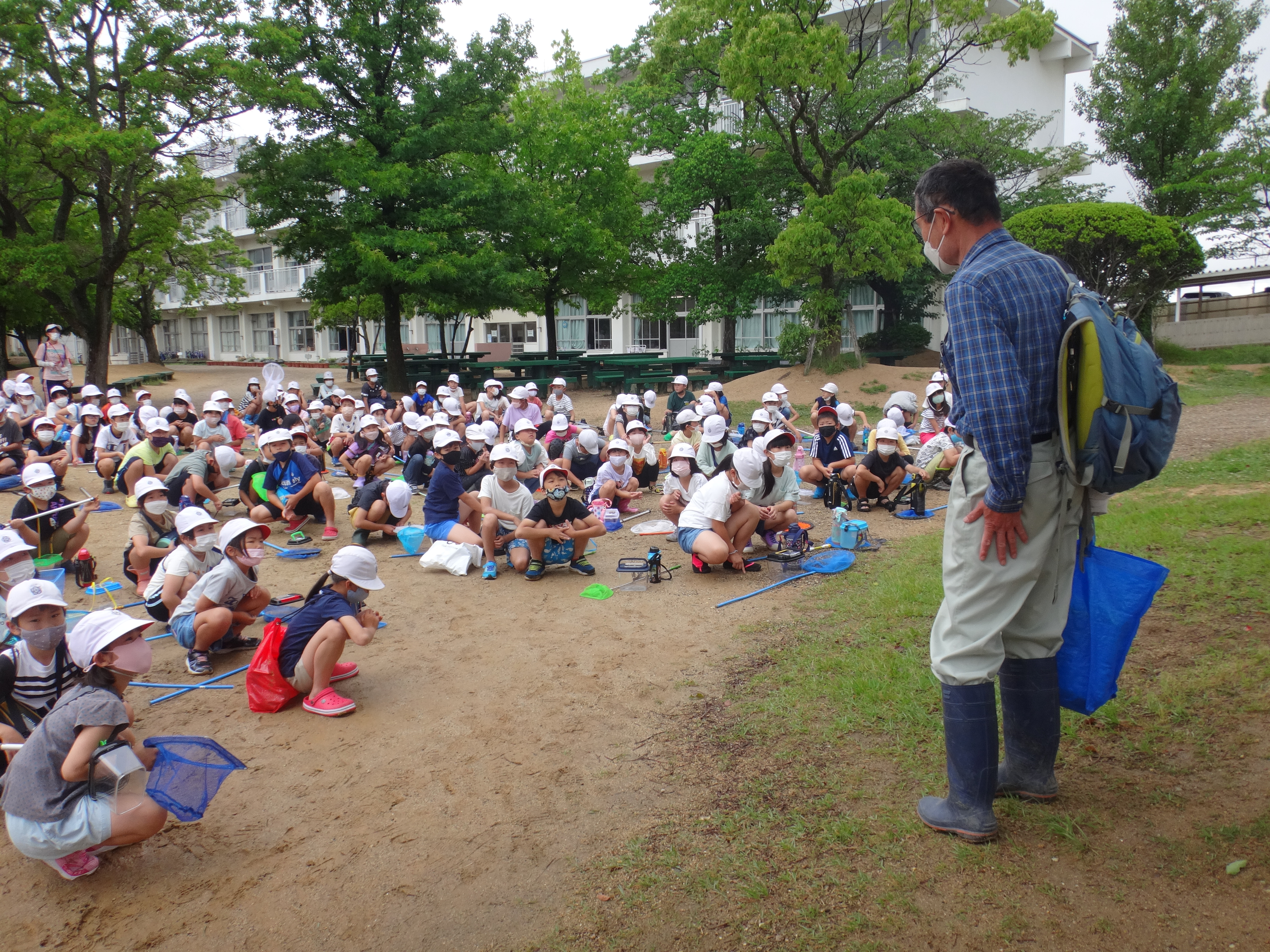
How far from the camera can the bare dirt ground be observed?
3184 mm

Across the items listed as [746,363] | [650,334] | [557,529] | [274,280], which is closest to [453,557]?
[557,529]

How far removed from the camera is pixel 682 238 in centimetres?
2698

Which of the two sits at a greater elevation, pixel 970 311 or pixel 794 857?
pixel 970 311

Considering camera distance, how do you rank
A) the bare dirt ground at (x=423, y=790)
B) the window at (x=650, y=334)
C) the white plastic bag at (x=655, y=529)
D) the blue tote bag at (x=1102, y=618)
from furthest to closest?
the window at (x=650, y=334), the white plastic bag at (x=655, y=529), the bare dirt ground at (x=423, y=790), the blue tote bag at (x=1102, y=618)

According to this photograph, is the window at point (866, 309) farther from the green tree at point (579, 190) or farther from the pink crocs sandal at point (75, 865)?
the pink crocs sandal at point (75, 865)

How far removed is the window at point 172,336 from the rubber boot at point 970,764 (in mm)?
55007

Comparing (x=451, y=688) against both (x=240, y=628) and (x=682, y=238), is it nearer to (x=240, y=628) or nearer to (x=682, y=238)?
(x=240, y=628)

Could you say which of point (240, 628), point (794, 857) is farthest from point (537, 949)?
point (240, 628)

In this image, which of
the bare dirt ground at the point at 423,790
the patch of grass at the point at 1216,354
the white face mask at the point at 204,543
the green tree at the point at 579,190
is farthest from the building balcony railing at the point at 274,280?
the bare dirt ground at the point at 423,790

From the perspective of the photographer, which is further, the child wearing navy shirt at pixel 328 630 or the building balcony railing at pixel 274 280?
the building balcony railing at pixel 274 280

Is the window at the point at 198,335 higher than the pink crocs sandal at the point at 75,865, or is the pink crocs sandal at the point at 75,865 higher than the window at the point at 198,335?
the window at the point at 198,335

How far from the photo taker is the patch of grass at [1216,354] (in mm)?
21469

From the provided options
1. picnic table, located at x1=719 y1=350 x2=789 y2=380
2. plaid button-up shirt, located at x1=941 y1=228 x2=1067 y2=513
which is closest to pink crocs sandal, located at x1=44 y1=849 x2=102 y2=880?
plaid button-up shirt, located at x1=941 y1=228 x2=1067 y2=513

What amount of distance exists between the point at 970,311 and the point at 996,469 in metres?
0.51
